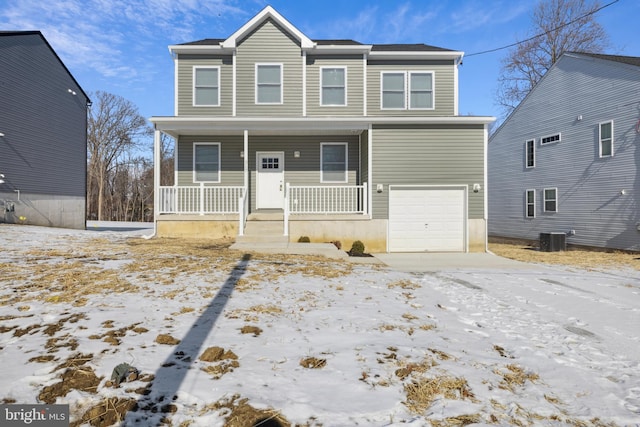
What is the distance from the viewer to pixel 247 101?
1250 centimetres

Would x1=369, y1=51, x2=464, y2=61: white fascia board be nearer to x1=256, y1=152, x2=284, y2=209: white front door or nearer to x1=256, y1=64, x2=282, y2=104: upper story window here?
x1=256, y1=64, x2=282, y2=104: upper story window

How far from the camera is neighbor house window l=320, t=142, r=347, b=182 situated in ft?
41.1

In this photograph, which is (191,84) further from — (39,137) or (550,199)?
(550,199)

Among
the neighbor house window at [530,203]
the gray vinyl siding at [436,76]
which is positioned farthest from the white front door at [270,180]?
the neighbor house window at [530,203]

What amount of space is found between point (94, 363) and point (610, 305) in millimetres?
5966

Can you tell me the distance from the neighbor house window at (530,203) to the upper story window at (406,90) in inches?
285

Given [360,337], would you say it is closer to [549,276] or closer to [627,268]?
[549,276]

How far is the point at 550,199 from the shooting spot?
600 inches

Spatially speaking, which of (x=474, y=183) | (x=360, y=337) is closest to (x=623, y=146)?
(x=474, y=183)

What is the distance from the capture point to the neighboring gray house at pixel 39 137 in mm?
13594

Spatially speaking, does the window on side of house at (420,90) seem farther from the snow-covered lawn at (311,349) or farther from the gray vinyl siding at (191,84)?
the snow-covered lawn at (311,349)

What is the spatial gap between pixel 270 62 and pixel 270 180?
422cm

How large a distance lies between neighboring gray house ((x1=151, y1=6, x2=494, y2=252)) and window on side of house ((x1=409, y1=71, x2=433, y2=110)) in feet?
0.12

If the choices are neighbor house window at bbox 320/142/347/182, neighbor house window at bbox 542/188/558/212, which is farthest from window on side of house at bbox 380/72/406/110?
neighbor house window at bbox 542/188/558/212
